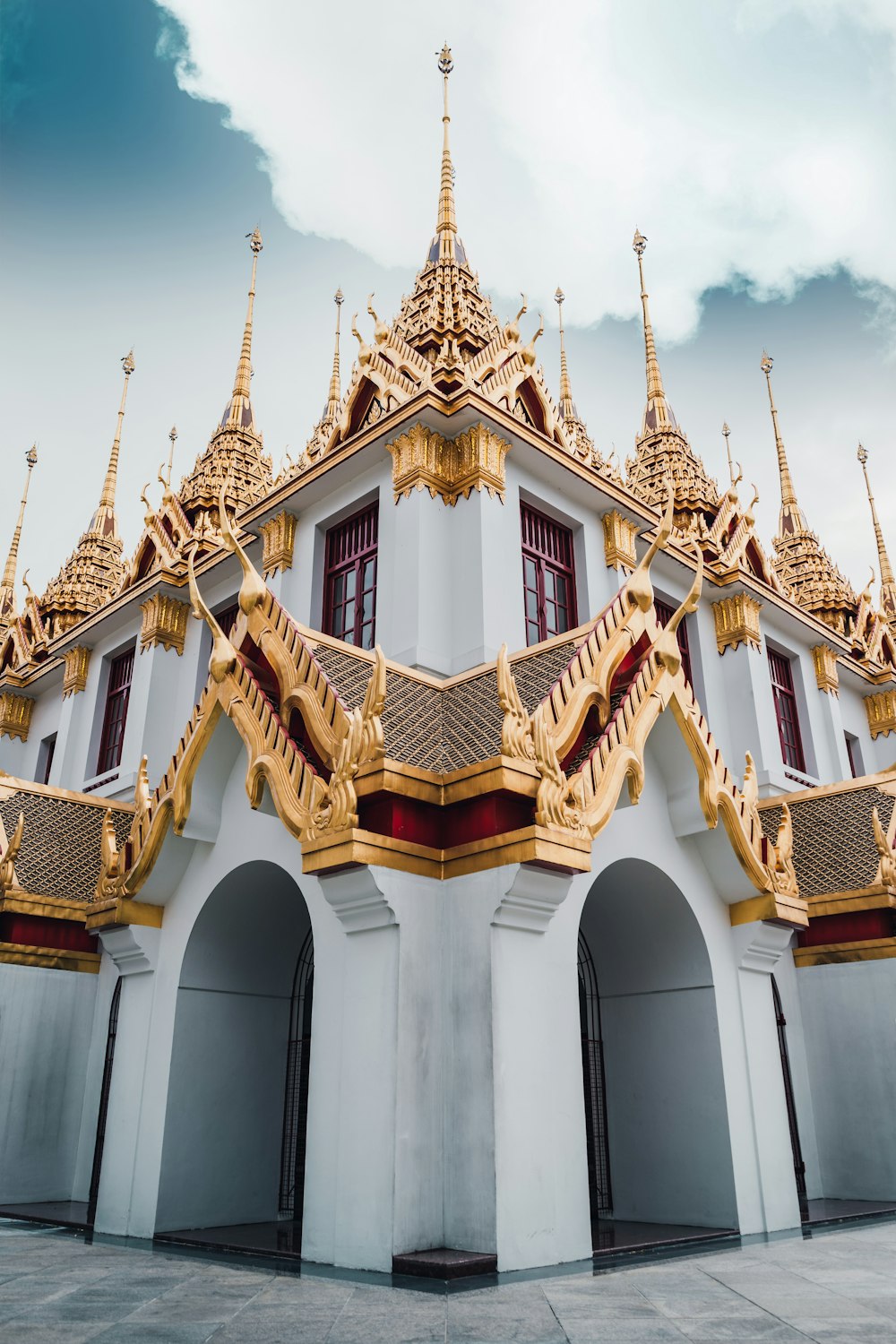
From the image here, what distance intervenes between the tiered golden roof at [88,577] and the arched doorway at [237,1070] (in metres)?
13.0

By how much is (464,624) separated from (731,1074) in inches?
206

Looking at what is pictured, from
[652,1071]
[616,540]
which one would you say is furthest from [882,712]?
[652,1071]

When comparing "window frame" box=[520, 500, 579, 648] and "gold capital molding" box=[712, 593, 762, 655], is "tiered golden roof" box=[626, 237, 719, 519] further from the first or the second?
"window frame" box=[520, 500, 579, 648]

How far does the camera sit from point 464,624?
447 inches

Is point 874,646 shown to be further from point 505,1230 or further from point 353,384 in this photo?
point 505,1230

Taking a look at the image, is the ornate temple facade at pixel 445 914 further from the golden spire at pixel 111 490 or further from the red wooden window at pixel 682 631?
the golden spire at pixel 111 490

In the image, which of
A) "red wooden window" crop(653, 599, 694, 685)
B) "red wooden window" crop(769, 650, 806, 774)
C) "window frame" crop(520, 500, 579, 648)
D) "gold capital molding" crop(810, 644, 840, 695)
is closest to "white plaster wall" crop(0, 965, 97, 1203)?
"window frame" crop(520, 500, 579, 648)

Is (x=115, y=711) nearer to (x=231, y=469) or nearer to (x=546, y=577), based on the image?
(x=231, y=469)

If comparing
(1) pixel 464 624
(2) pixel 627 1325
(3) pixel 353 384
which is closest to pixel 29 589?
(3) pixel 353 384

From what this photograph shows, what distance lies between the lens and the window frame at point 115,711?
16219mm

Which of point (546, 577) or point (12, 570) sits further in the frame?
point (12, 570)

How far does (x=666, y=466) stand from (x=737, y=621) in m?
4.54

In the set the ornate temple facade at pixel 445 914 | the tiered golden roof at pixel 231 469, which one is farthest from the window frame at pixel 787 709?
the tiered golden roof at pixel 231 469

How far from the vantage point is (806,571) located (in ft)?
74.7
